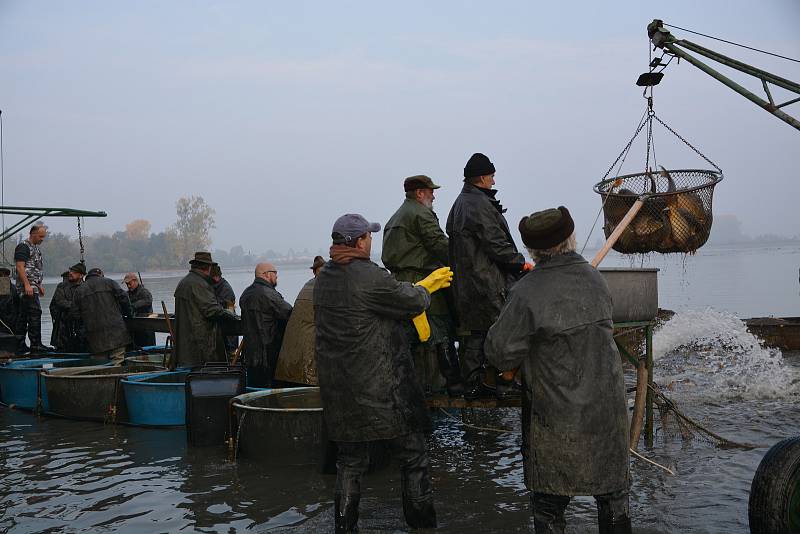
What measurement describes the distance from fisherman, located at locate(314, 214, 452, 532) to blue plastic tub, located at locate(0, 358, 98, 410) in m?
6.50

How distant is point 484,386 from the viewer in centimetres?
616

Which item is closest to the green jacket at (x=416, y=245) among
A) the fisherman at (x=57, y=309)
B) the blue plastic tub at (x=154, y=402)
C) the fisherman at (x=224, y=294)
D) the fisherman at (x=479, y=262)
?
the fisherman at (x=479, y=262)

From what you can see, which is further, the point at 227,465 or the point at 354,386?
the point at 227,465

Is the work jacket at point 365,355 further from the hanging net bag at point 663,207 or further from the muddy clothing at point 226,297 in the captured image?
the muddy clothing at point 226,297

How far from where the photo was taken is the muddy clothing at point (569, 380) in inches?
149

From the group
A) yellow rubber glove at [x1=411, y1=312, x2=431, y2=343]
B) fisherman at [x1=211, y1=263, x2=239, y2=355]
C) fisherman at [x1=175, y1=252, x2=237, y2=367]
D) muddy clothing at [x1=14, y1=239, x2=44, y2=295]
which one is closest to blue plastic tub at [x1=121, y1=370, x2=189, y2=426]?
fisherman at [x1=175, y1=252, x2=237, y2=367]

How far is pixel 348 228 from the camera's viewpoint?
502 centimetres

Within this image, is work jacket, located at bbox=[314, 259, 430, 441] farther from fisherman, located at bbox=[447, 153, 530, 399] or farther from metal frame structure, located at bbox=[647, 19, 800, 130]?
metal frame structure, located at bbox=[647, 19, 800, 130]

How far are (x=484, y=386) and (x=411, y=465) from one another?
1.24 m

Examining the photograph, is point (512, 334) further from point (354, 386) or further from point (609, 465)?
point (354, 386)

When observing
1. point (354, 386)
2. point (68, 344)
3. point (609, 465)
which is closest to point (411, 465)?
point (354, 386)

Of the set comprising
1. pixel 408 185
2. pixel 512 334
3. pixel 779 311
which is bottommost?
pixel 779 311

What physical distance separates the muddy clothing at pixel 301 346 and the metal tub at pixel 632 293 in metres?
3.21

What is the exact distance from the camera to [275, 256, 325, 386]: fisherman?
26.7 feet
